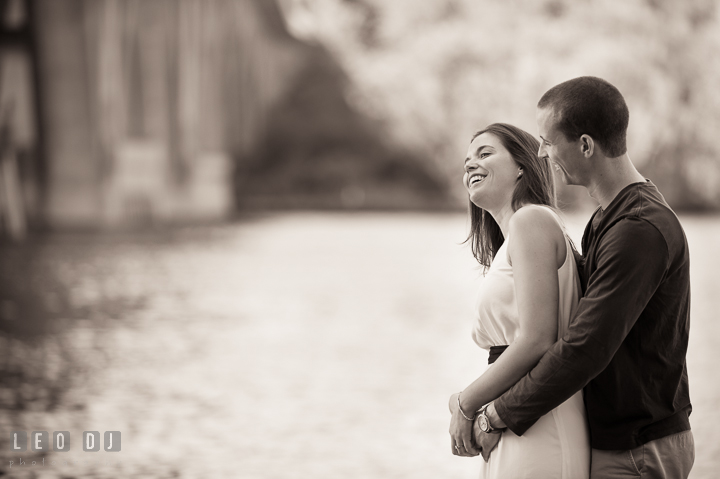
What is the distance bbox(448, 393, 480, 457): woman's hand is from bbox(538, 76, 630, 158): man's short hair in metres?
0.70

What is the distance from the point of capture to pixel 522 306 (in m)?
1.96

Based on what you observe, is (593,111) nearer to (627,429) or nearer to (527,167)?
(527,167)

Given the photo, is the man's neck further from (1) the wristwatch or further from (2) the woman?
(1) the wristwatch

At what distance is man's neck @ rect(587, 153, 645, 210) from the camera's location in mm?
1968

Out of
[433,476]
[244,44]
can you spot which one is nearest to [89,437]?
[433,476]

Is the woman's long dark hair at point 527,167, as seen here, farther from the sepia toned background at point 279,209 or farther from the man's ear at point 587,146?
the sepia toned background at point 279,209

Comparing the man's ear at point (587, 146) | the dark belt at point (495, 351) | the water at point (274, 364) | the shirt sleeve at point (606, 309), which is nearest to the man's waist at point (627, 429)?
the shirt sleeve at point (606, 309)

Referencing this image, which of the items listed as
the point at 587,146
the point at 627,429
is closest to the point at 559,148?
the point at 587,146

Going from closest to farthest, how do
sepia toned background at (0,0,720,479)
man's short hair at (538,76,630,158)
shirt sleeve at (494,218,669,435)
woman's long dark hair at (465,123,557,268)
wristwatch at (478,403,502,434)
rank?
shirt sleeve at (494,218,669,435), man's short hair at (538,76,630,158), wristwatch at (478,403,502,434), woman's long dark hair at (465,123,557,268), sepia toned background at (0,0,720,479)

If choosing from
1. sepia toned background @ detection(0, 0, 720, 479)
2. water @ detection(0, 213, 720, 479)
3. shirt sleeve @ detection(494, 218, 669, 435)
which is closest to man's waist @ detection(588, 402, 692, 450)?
shirt sleeve @ detection(494, 218, 669, 435)

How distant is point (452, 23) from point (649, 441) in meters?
34.6

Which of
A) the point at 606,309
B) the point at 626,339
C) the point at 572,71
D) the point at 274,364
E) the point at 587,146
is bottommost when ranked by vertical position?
the point at 274,364

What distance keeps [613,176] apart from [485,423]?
655 millimetres

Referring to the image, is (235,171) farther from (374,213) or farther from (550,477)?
(550,477)
